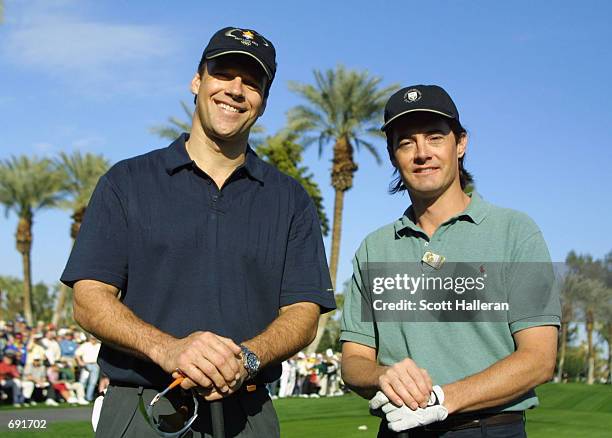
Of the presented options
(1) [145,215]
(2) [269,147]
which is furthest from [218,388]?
(2) [269,147]

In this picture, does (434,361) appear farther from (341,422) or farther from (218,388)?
(341,422)

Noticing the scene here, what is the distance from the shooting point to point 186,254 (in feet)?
11.8

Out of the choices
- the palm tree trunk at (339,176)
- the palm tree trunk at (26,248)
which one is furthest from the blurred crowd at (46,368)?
the palm tree trunk at (26,248)

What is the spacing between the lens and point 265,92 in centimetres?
391

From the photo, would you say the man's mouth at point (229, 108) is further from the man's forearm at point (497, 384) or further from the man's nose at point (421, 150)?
the man's forearm at point (497, 384)

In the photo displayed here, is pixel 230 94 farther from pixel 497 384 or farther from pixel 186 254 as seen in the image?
pixel 497 384

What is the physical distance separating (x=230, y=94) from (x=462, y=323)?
149 centimetres

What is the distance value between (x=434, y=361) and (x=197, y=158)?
1.45m

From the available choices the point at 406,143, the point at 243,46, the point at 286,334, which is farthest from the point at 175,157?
the point at 406,143

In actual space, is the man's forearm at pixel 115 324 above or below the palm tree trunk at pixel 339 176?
below

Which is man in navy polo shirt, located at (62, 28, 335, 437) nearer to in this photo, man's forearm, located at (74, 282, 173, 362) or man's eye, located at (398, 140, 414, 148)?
man's forearm, located at (74, 282, 173, 362)

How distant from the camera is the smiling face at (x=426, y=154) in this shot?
12.5 feet

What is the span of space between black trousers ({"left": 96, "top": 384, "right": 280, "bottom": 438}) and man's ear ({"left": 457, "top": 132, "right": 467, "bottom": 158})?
1.55 metres

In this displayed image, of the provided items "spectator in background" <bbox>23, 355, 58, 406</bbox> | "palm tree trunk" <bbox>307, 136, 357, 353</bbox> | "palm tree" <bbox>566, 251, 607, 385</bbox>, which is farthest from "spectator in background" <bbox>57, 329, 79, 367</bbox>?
"palm tree" <bbox>566, 251, 607, 385</bbox>
